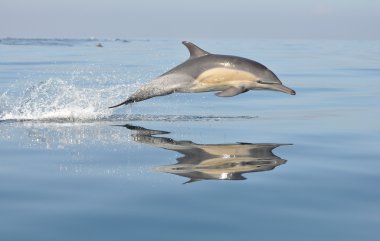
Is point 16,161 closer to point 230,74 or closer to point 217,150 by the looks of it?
point 217,150

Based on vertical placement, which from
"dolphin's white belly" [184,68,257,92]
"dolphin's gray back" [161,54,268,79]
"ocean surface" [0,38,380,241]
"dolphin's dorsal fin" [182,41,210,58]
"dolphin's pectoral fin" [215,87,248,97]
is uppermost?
"dolphin's dorsal fin" [182,41,210,58]

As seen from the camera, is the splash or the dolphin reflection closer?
the dolphin reflection

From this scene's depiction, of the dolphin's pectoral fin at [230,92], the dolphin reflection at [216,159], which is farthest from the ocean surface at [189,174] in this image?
the dolphin's pectoral fin at [230,92]

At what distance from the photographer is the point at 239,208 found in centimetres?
595

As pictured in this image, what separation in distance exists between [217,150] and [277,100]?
8024mm

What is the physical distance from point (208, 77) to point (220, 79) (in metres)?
0.20

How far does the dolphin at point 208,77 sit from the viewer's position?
11156 mm

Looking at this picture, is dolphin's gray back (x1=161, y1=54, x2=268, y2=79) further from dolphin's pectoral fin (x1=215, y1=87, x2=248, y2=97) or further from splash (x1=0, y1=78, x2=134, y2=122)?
splash (x1=0, y1=78, x2=134, y2=122)

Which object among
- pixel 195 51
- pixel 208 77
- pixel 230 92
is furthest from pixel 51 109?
pixel 230 92

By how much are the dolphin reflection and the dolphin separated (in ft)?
4.82

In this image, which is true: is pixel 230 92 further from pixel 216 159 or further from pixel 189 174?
pixel 189 174

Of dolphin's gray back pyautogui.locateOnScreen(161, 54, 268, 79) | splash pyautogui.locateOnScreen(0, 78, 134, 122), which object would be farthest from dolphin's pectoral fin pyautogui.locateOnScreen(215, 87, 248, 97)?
splash pyautogui.locateOnScreen(0, 78, 134, 122)

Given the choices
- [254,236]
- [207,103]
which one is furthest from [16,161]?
[207,103]

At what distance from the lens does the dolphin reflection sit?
7266 mm
